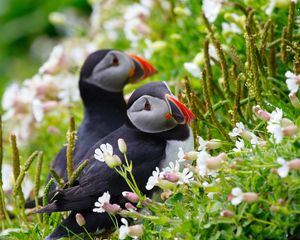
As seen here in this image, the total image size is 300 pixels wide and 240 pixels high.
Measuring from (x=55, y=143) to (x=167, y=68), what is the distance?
79 cm

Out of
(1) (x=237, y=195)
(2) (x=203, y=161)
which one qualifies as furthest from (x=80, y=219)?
(1) (x=237, y=195)

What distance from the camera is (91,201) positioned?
2758 mm

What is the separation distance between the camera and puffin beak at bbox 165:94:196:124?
110 inches

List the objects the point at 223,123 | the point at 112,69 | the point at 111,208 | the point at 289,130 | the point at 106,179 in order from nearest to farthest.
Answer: the point at 289,130
the point at 111,208
the point at 106,179
the point at 223,123
the point at 112,69

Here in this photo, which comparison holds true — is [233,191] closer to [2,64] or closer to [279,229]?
[279,229]

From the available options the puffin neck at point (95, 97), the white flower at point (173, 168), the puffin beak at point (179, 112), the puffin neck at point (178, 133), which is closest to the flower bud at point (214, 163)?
the white flower at point (173, 168)

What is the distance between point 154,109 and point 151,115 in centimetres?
3

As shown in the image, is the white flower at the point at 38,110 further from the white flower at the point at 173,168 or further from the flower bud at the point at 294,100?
the flower bud at the point at 294,100

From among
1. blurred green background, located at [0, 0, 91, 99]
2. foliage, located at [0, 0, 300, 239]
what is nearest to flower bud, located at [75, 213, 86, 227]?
foliage, located at [0, 0, 300, 239]

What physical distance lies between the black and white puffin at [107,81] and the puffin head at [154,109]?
80 cm

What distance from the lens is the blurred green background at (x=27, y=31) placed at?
7.60m

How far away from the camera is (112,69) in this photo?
3857 mm

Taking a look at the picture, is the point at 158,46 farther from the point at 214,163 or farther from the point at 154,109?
the point at 214,163

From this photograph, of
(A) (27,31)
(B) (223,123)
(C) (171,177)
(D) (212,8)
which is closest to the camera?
(C) (171,177)
